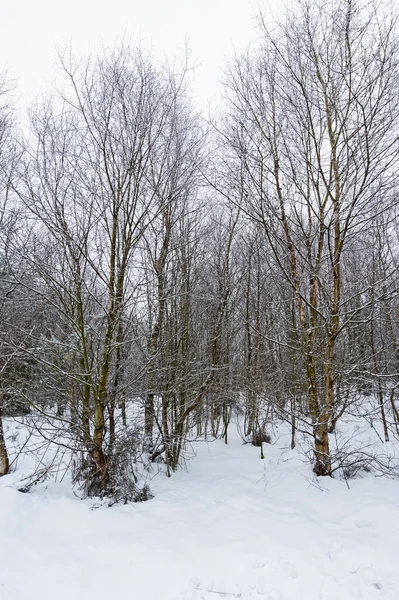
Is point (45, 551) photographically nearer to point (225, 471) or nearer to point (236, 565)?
point (236, 565)

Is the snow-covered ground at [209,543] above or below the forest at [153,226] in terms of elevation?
below

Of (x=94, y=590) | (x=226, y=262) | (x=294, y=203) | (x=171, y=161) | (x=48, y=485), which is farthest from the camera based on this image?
(x=226, y=262)

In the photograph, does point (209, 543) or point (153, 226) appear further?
point (153, 226)

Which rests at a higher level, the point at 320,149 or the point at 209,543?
the point at 320,149

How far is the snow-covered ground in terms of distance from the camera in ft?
9.12

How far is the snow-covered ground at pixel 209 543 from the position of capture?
2.78m

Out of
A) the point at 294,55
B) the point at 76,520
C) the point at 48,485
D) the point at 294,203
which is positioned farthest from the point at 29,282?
the point at 294,55

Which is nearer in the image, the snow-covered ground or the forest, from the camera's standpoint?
the snow-covered ground

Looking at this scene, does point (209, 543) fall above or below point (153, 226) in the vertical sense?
below

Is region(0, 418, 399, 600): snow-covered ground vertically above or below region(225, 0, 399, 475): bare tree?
below

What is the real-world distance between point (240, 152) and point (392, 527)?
221 inches

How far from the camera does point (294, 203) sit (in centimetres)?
541

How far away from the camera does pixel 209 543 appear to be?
343 cm

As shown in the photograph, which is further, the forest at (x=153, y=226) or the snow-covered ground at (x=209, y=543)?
the forest at (x=153, y=226)
